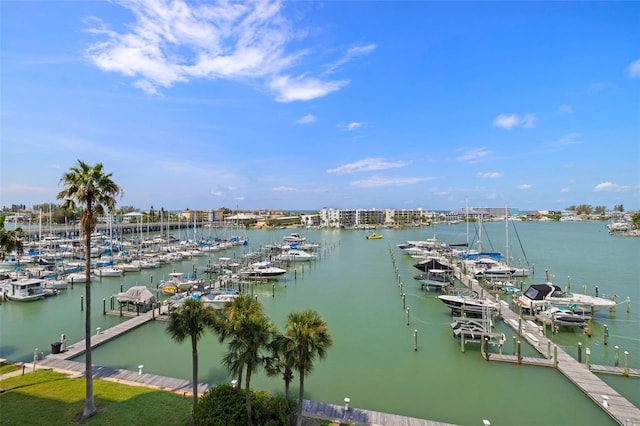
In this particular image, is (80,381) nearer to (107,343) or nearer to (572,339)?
(107,343)

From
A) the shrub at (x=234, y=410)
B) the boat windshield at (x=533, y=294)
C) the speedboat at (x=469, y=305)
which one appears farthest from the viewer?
the boat windshield at (x=533, y=294)

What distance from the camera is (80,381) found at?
53.0 feet

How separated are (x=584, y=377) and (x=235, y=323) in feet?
64.0

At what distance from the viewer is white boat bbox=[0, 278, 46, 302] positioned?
35406mm

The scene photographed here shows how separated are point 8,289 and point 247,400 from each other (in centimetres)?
3961

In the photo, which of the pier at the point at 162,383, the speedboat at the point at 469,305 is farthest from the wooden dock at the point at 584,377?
the pier at the point at 162,383

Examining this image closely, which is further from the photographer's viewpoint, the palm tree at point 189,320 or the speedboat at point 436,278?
the speedboat at point 436,278

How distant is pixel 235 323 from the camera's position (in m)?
11.1

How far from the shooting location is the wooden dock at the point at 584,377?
589 inches

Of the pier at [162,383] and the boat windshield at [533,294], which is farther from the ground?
the boat windshield at [533,294]

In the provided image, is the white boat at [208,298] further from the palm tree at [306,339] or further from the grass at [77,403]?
the palm tree at [306,339]

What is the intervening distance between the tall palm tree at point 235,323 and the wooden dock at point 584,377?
647 inches

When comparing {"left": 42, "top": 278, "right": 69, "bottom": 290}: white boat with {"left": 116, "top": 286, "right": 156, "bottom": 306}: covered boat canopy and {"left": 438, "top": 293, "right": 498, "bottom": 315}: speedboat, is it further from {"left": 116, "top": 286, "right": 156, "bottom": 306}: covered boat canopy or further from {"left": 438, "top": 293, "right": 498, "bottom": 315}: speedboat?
{"left": 438, "top": 293, "right": 498, "bottom": 315}: speedboat

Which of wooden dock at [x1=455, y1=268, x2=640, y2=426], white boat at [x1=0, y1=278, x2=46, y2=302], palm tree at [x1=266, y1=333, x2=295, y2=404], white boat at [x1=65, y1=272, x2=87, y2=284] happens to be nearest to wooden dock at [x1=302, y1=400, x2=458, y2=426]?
palm tree at [x1=266, y1=333, x2=295, y2=404]
